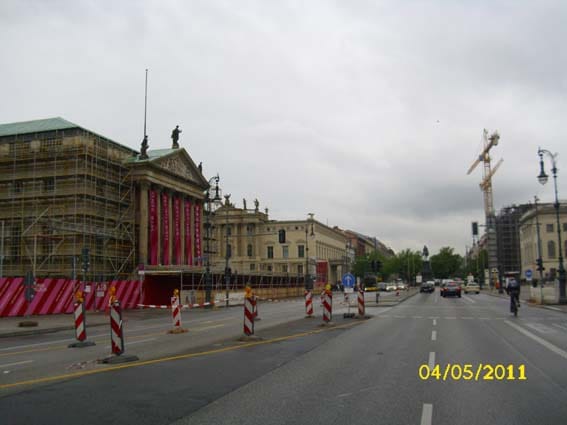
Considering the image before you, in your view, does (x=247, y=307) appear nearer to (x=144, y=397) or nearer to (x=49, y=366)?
(x=49, y=366)

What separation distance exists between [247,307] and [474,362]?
23.4ft

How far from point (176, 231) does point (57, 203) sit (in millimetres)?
16809

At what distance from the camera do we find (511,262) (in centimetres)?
12169

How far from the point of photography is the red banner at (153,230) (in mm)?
57981

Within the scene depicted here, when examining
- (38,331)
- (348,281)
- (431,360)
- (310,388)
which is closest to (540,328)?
(348,281)

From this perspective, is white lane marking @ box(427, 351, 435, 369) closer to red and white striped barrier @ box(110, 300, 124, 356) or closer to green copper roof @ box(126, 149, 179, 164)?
red and white striped barrier @ box(110, 300, 124, 356)

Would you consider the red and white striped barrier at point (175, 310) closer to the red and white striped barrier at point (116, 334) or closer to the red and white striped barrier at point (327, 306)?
the red and white striped barrier at point (327, 306)

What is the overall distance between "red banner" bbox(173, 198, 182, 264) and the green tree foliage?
124745 millimetres

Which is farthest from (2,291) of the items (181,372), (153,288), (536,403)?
(536,403)

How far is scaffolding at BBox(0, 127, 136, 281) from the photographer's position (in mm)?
49156

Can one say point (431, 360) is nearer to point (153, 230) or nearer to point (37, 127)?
point (153, 230)

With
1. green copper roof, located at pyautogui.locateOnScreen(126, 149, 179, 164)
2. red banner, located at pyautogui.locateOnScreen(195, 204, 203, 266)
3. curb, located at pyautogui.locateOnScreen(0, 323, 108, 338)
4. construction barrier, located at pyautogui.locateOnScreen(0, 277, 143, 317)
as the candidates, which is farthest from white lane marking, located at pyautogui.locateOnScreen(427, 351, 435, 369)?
red banner, located at pyautogui.locateOnScreen(195, 204, 203, 266)

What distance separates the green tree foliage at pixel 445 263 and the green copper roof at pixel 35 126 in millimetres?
139873

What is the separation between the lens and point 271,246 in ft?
383
